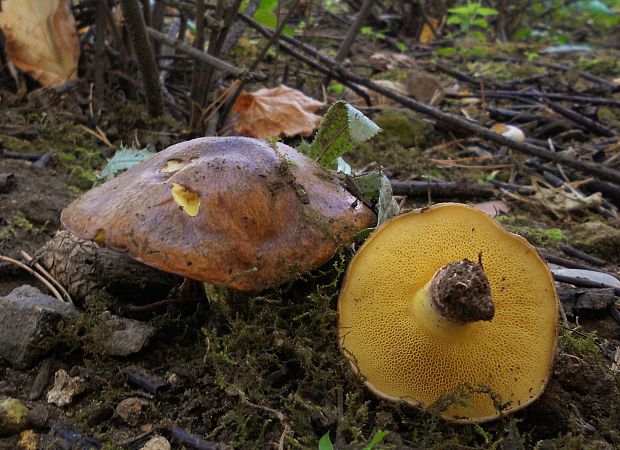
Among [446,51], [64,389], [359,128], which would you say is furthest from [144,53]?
[446,51]

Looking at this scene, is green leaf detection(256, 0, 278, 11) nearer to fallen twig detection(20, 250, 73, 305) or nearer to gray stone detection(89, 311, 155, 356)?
fallen twig detection(20, 250, 73, 305)

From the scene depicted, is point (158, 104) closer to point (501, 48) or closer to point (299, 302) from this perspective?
point (299, 302)

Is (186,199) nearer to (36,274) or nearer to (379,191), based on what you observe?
(379,191)

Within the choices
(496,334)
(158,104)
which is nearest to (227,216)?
(496,334)

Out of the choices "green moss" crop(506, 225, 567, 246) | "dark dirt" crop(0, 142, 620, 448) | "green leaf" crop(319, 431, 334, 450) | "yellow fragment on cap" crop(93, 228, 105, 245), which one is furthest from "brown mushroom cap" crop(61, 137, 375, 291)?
"green moss" crop(506, 225, 567, 246)

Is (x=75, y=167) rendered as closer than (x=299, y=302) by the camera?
No

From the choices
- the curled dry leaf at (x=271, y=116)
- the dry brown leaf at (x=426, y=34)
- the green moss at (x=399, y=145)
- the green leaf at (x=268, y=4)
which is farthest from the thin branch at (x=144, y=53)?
the dry brown leaf at (x=426, y=34)
